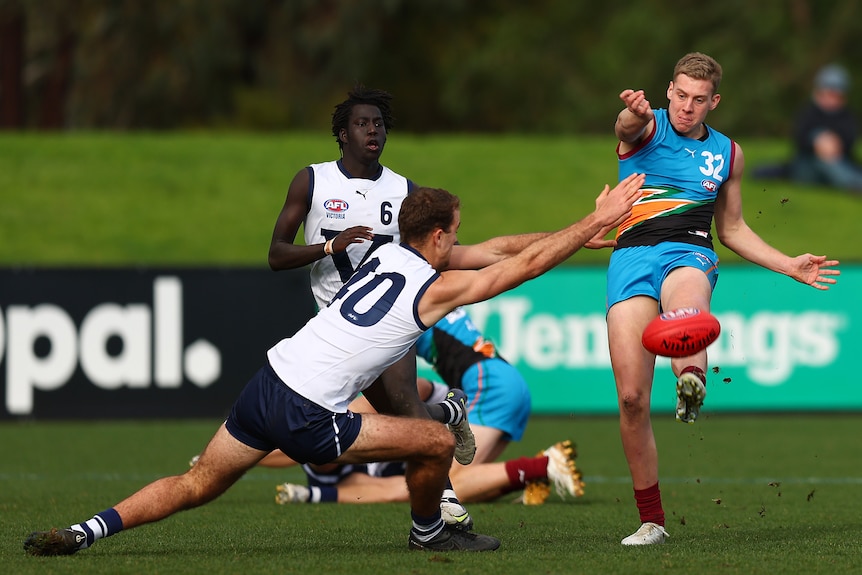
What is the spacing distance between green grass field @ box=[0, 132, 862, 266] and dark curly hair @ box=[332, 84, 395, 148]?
10.8 meters

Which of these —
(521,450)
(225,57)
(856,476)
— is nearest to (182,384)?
(521,450)

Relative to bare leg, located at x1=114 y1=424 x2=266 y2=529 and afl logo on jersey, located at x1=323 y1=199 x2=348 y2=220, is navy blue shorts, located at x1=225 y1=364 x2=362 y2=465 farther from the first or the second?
afl logo on jersey, located at x1=323 y1=199 x2=348 y2=220

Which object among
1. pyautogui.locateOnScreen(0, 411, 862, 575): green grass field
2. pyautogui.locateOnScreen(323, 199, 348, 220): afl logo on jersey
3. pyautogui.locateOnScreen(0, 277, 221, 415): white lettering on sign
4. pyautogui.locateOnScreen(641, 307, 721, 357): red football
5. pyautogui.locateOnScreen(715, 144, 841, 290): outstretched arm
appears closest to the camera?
pyautogui.locateOnScreen(0, 411, 862, 575): green grass field

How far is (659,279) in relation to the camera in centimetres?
701

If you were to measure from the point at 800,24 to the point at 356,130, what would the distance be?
94.5 feet

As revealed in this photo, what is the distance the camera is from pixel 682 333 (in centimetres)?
638

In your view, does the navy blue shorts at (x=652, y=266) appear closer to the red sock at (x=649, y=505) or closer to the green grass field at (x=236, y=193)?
the red sock at (x=649, y=505)

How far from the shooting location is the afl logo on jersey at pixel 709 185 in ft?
23.4

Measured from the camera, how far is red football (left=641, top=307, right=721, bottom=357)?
638 centimetres

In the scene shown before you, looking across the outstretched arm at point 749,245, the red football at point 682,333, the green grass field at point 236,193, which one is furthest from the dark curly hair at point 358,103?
the green grass field at point 236,193

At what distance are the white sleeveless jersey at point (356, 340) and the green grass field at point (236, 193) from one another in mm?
12258

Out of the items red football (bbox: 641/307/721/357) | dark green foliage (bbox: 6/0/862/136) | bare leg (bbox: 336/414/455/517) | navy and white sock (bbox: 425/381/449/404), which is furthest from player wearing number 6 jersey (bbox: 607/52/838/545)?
dark green foliage (bbox: 6/0/862/136)

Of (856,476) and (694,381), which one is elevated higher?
(694,381)

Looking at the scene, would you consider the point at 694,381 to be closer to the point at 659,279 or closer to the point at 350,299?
the point at 659,279
